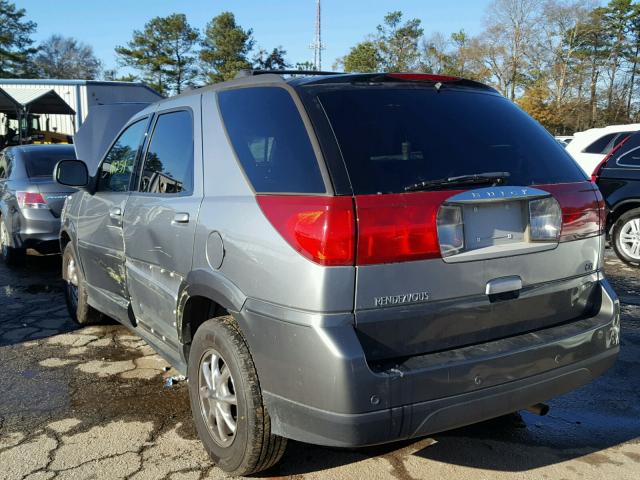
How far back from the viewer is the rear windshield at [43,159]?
7531 millimetres

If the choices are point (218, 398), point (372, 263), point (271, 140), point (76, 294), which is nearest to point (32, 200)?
point (76, 294)

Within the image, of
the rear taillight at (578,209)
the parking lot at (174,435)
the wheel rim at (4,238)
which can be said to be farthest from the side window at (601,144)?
the wheel rim at (4,238)

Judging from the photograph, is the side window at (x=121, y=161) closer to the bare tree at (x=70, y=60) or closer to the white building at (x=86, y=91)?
the white building at (x=86, y=91)

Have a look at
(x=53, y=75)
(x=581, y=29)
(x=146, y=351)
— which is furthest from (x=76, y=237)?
(x=53, y=75)

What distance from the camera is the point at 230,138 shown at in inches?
111

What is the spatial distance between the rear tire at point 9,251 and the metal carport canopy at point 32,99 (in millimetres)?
13357

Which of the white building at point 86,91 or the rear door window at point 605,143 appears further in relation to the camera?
the white building at point 86,91

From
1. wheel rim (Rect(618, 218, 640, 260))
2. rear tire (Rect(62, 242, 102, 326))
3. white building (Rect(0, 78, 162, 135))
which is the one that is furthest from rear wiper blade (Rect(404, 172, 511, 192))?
white building (Rect(0, 78, 162, 135))

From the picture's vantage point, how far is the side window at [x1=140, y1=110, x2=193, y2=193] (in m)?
3.16

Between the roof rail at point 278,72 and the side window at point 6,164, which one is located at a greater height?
the roof rail at point 278,72

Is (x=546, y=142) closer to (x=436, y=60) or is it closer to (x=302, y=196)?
(x=302, y=196)

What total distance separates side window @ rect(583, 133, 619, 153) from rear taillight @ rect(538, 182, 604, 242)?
758 centimetres

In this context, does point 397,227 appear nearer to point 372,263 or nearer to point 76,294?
point 372,263

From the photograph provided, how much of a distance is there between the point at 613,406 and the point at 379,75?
2.51 m
